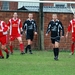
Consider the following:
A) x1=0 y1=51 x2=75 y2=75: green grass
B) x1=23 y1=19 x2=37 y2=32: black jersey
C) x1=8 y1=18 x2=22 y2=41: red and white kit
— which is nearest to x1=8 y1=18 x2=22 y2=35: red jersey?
x1=8 y1=18 x2=22 y2=41: red and white kit

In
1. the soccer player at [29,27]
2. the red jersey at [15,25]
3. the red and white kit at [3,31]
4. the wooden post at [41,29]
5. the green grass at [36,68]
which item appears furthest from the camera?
the wooden post at [41,29]

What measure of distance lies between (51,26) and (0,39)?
2.34 m

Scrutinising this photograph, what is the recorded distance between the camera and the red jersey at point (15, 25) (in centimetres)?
2314

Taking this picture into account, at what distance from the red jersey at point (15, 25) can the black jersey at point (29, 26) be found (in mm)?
674

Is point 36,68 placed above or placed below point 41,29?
below

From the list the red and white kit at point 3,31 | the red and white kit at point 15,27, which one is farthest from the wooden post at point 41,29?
the red and white kit at point 3,31

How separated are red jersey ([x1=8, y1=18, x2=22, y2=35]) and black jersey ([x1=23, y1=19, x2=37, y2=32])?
2.21 feet

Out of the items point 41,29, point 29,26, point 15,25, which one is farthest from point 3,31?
point 41,29

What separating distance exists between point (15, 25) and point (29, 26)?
990 millimetres

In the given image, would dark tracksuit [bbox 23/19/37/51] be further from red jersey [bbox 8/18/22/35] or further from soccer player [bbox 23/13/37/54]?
red jersey [bbox 8/18/22/35]

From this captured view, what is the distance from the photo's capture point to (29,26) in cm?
2402

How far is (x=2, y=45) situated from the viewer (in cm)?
1959

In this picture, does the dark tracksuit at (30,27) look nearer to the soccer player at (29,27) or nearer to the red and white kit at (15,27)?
the soccer player at (29,27)

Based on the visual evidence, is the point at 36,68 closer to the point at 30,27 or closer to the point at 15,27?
the point at 15,27
